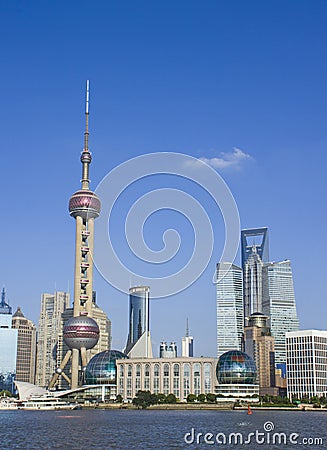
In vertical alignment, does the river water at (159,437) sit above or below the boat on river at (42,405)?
below

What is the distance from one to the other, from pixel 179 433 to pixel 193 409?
105 metres

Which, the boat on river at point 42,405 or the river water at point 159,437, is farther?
the boat on river at point 42,405

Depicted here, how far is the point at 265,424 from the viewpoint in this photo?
391ft

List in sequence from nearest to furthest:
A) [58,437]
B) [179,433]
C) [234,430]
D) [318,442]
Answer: [318,442] < [58,437] < [179,433] < [234,430]

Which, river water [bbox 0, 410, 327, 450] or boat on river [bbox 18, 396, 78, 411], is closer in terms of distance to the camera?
river water [bbox 0, 410, 327, 450]

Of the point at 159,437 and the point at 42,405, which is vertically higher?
the point at 42,405

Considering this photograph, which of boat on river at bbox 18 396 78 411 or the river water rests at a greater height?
boat on river at bbox 18 396 78 411

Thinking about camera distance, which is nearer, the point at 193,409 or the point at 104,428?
the point at 104,428

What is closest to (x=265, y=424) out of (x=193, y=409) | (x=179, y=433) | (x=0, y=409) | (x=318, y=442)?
(x=179, y=433)

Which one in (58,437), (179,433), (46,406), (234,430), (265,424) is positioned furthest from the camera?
(46,406)

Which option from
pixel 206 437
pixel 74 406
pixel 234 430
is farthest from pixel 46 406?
pixel 206 437

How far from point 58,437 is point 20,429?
1743cm

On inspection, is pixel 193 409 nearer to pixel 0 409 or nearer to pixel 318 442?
pixel 0 409

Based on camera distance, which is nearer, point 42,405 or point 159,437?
point 159,437
